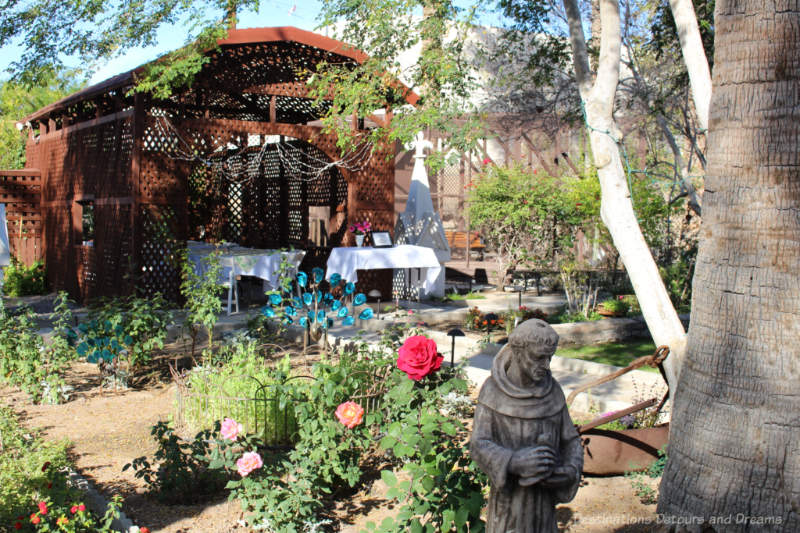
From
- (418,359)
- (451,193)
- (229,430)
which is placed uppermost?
(451,193)

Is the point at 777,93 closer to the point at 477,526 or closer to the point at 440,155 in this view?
the point at 477,526

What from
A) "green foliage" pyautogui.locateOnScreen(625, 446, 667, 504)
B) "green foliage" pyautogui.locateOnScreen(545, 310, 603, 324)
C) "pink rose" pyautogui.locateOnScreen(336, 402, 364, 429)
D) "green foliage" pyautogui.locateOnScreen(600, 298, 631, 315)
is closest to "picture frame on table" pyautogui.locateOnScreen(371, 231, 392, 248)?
"green foliage" pyautogui.locateOnScreen(545, 310, 603, 324)

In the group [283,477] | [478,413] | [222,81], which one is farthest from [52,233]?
[478,413]

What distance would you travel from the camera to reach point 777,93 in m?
2.87

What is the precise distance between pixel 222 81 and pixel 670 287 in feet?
27.9

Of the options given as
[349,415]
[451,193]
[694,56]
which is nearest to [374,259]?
[694,56]

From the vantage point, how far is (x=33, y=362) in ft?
21.2

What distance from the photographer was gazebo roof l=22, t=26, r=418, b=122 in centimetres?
1070

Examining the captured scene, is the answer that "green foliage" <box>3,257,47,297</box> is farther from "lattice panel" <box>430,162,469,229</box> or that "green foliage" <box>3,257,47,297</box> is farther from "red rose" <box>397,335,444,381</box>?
"red rose" <box>397,335,444,381</box>

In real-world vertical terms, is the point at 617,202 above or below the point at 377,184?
below

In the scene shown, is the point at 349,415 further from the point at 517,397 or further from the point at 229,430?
the point at 517,397

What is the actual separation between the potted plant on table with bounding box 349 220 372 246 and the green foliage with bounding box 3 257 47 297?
23.1 feet

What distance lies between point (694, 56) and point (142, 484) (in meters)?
5.13

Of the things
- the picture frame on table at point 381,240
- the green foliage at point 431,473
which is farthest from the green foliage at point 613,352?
the green foliage at point 431,473
